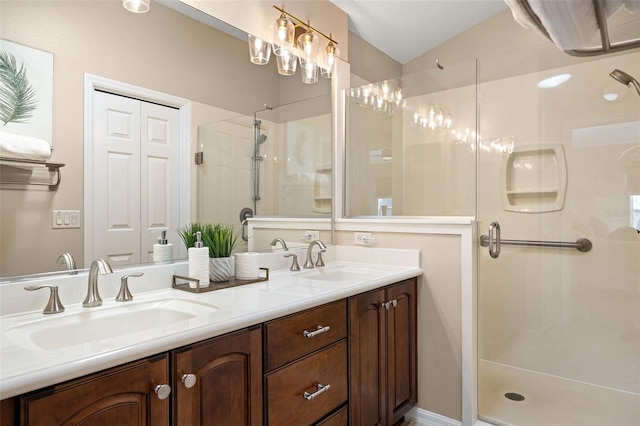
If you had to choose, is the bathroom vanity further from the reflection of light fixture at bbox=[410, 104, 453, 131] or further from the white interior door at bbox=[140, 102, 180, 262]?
the reflection of light fixture at bbox=[410, 104, 453, 131]

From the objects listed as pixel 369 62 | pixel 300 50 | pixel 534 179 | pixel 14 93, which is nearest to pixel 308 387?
pixel 14 93

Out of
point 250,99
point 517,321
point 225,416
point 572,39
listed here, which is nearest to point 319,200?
point 250,99

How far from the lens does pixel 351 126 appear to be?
268cm

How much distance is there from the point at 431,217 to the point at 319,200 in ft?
2.32

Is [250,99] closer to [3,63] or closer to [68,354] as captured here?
[3,63]

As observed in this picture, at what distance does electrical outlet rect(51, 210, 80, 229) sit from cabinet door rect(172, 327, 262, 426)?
2.25 feet

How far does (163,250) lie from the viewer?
160cm

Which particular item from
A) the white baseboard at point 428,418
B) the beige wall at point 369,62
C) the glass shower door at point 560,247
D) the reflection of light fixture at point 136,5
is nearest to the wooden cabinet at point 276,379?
the white baseboard at point 428,418

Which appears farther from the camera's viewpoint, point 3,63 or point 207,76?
point 207,76

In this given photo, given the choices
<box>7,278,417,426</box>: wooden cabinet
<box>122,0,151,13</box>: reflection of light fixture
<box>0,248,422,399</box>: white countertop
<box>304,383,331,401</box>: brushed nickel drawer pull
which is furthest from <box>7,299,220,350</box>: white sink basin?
<box>122,0,151,13</box>: reflection of light fixture

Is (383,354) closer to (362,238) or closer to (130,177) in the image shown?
(362,238)

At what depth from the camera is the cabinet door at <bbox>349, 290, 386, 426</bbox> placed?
1.66 meters

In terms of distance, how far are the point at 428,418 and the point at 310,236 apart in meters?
1.22

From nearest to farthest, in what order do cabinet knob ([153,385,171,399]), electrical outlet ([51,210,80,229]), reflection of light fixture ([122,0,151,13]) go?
cabinet knob ([153,385,171,399])
electrical outlet ([51,210,80,229])
reflection of light fixture ([122,0,151,13])
